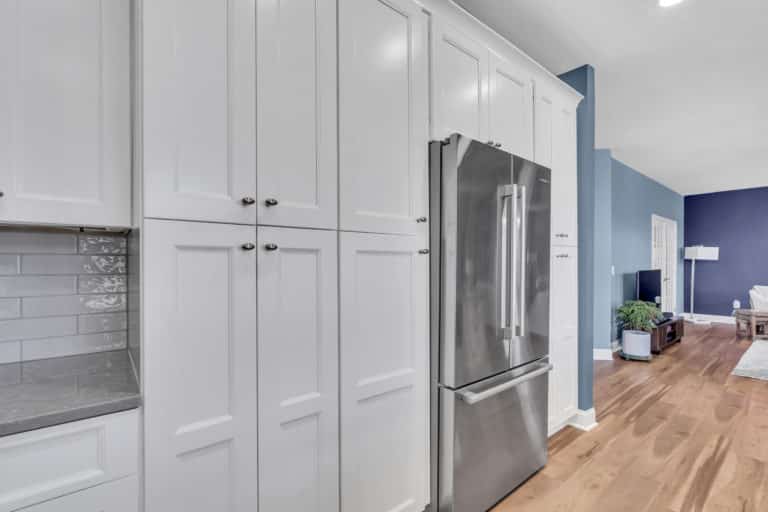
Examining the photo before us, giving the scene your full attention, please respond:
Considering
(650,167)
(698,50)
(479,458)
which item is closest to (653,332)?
(650,167)

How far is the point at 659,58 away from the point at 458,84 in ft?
6.42

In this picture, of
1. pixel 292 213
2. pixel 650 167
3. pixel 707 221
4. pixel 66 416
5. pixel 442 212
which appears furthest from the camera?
pixel 707 221

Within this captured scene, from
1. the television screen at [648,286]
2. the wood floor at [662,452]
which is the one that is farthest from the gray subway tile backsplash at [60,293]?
the television screen at [648,286]

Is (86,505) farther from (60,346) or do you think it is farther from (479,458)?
(479,458)

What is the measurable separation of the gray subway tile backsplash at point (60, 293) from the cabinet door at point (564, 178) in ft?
8.09

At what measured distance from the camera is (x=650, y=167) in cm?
598

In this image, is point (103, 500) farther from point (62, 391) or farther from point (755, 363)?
point (755, 363)

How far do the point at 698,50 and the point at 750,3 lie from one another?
488 millimetres

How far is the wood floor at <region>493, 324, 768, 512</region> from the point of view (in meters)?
2.01

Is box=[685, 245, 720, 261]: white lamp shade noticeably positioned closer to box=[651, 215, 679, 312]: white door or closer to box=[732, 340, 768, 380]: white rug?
box=[651, 215, 679, 312]: white door

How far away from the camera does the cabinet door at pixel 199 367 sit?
1069 millimetres

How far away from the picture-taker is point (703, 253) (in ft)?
25.2

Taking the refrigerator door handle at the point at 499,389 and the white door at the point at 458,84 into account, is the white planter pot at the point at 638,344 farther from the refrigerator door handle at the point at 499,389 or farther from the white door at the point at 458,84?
the white door at the point at 458,84

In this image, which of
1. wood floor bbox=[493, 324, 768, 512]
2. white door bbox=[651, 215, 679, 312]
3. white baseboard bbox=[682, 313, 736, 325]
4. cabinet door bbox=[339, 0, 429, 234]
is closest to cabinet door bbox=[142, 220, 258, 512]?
cabinet door bbox=[339, 0, 429, 234]
